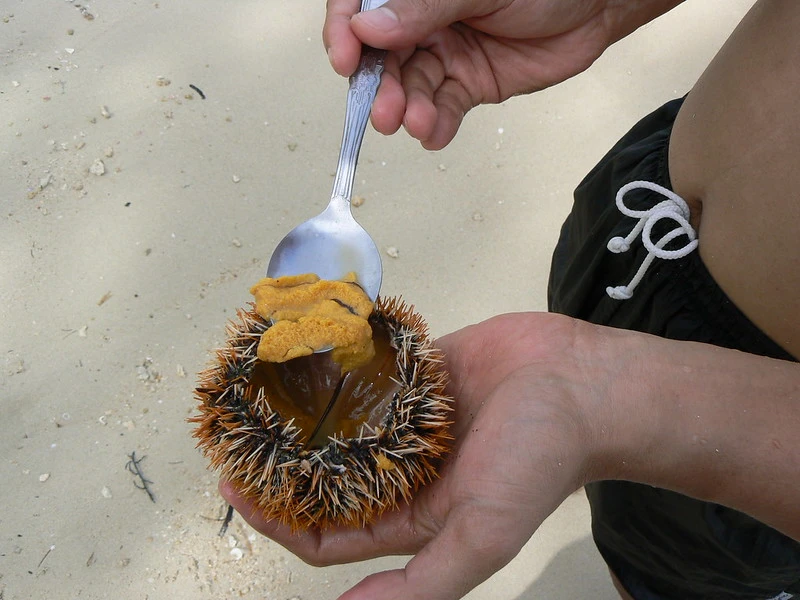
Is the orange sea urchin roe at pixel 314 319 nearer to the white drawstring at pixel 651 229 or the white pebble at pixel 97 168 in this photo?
the white drawstring at pixel 651 229

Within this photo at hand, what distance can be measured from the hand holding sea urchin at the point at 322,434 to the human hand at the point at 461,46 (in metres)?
0.53

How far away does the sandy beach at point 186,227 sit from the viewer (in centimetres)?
200

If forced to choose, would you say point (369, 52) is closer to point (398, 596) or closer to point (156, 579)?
point (398, 596)

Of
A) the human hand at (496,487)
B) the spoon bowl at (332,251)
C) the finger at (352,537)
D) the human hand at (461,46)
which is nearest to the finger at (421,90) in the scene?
the human hand at (461,46)

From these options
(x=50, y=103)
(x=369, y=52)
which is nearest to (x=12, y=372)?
(x=50, y=103)

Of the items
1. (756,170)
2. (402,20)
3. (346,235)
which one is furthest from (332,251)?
(756,170)

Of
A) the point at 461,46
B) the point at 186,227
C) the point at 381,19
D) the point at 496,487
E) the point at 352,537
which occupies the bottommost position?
the point at 186,227

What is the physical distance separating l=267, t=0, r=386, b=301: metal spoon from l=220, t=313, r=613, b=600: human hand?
0.41 metres

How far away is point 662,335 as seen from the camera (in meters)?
1.37

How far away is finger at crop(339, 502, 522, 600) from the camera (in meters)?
1.01

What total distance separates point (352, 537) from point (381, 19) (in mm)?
1075

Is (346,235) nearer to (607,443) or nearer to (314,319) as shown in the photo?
(314,319)

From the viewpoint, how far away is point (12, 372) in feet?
7.14

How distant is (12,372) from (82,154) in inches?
35.6
